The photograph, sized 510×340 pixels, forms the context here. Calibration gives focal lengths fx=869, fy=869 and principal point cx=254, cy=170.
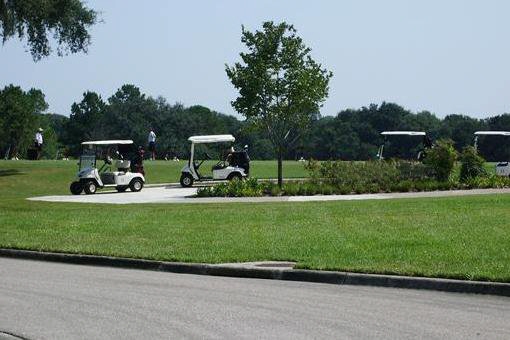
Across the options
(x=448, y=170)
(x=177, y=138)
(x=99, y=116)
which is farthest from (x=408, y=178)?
(x=99, y=116)

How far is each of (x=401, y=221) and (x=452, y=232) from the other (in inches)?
108

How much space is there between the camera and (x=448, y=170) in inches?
1305

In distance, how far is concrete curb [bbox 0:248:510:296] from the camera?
10.2 metres

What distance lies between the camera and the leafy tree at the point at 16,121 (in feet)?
400

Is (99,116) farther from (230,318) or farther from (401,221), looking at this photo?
(230,318)

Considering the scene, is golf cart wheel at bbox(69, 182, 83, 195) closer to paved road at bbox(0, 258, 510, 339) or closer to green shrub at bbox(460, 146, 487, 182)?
green shrub at bbox(460, 146, 487, 182)

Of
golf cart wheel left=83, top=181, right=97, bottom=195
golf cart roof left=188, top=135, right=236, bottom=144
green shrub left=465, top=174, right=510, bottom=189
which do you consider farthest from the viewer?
golf cart roof left=188, top=135, right=236, bottom=144

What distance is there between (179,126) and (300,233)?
118 metres

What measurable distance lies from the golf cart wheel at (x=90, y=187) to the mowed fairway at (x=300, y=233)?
23.9ft

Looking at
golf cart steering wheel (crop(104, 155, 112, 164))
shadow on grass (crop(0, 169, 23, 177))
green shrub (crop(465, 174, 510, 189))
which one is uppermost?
golf cart steering wheel (crop(104, 155, 112, 164))

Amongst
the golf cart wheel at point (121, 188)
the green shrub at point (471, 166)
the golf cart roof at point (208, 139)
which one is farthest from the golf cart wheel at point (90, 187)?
the green shrub at point (471, 166)

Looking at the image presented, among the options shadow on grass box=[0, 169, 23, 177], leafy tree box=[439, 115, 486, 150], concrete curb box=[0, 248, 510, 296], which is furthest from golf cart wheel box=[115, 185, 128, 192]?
leafy tree box=[439, 115, 486, 150]

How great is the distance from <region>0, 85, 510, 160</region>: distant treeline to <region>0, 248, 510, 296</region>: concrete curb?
95.9 meters

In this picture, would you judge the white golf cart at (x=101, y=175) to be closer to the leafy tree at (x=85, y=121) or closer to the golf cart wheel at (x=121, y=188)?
the golf cart wheel at (x=121, y=188)
